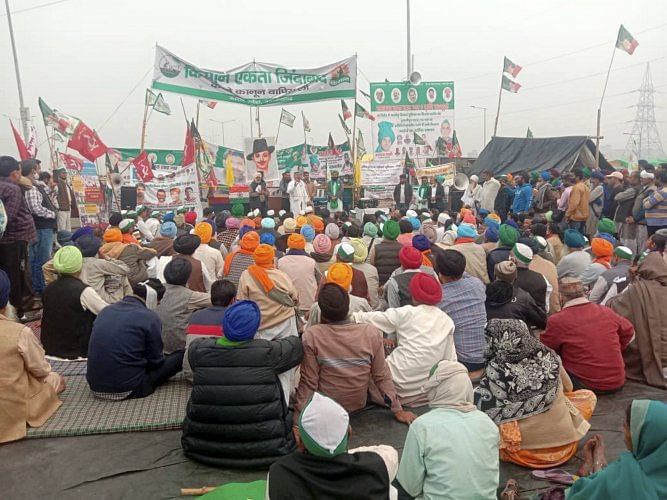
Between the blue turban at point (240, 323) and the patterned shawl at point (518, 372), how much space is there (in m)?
1.44

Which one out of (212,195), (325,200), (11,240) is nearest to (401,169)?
(325,200)

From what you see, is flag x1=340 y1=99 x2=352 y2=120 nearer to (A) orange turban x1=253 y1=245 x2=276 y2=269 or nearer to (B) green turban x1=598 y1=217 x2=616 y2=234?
(B) green turban x1=598 y1=217 x2=616 y2=234

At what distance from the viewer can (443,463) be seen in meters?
2.41

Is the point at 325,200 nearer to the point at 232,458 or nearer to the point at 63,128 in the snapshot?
the point at 63,128

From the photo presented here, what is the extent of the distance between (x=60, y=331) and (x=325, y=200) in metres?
11.6

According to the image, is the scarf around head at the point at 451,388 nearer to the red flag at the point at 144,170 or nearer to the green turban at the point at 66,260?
the green turban at the point at 66,260

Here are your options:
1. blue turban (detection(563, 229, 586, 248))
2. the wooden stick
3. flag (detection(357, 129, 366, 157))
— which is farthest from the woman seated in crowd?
flag (detection(357, 129, 366, 157))

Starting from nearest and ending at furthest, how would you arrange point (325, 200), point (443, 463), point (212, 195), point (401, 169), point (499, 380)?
point (443, 463) < point (499, 380) < point (401, 169) < point (212, 195) < point (325, 200)

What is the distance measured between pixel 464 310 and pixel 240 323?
6.82 ft

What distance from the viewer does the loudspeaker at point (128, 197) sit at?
11726mm

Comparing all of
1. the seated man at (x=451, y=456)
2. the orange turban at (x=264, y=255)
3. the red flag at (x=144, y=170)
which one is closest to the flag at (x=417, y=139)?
the red flag at (x=144, y=170)

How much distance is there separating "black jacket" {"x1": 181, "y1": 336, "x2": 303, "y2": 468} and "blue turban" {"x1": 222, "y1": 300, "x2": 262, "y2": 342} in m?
0.08

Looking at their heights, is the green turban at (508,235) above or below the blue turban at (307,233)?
above

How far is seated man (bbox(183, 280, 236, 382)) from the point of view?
155 inches
